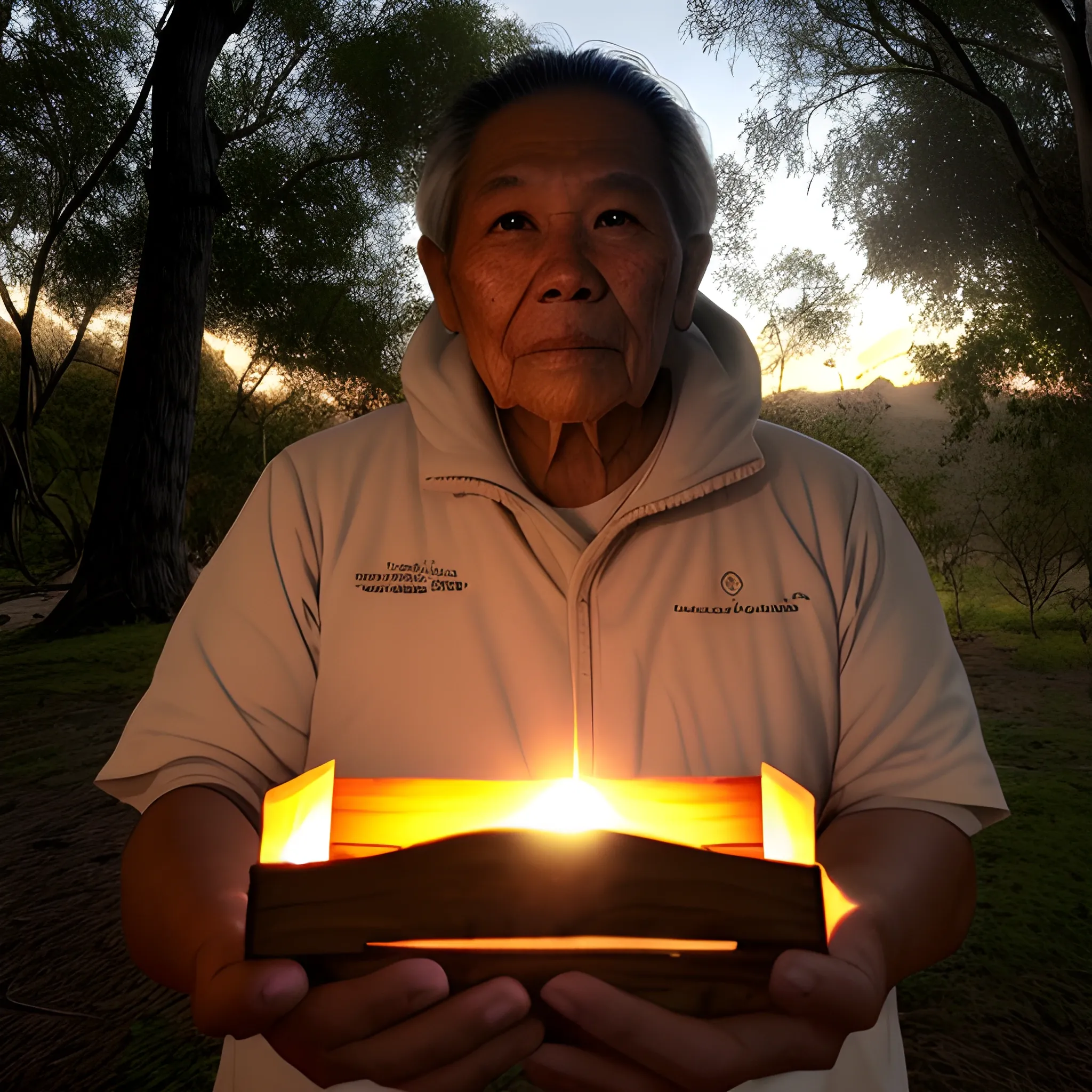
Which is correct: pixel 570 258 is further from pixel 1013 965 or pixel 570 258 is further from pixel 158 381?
pixel 158 381

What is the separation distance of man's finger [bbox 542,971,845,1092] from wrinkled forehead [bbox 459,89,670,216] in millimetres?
1138

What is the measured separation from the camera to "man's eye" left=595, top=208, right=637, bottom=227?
146cm

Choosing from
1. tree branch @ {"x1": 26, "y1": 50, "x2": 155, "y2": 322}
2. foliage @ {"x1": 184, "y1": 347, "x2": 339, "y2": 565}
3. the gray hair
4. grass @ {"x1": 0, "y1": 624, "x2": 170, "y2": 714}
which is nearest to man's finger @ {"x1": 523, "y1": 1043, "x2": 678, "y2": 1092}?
the gray hair

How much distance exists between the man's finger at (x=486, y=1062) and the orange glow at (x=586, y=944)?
8 cm

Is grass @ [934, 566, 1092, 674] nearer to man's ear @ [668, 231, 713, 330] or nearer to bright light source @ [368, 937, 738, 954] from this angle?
man's ear @ [668, 231, 713, 330]

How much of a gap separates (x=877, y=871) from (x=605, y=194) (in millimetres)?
1048

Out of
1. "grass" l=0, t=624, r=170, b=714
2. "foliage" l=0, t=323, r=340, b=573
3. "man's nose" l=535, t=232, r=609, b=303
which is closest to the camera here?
"man's nose" l=535, t=232, r=609, b=303

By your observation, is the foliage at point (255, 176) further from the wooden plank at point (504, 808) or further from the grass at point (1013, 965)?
the wooden plank at point (504, 808)

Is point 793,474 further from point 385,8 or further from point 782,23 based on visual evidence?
point 385,8

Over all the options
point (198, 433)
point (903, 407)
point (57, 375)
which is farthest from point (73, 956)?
point (198, 433)

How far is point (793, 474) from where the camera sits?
1577mm

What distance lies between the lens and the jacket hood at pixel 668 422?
4.88 feet

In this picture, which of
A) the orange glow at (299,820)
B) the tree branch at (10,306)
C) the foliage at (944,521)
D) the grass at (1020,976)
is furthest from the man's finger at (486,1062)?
the tree branch at (10,306)

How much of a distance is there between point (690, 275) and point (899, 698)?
0.81m
